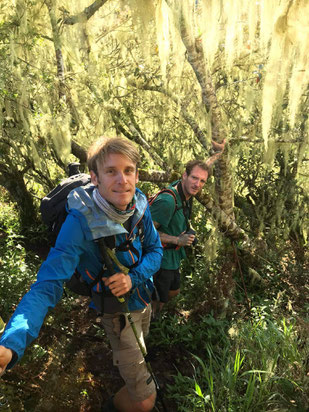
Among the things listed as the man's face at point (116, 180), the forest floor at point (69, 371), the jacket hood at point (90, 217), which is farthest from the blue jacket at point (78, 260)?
the forest floor at point (69, 371)

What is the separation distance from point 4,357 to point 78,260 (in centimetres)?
66

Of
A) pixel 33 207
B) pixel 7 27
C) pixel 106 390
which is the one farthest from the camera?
pixel 33 207

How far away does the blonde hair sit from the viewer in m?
1.98

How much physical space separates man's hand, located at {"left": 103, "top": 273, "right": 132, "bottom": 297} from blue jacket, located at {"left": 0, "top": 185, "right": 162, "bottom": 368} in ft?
0.44

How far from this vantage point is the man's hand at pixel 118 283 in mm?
1882

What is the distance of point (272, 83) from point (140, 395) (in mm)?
2277

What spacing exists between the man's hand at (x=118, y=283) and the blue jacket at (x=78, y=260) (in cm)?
14

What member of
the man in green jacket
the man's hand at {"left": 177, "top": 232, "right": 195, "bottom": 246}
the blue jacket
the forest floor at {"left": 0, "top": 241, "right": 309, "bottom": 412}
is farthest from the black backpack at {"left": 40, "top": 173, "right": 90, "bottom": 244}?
the man's hand at {"left": 177, "top": 232, "right": 195, "bottom": 246}

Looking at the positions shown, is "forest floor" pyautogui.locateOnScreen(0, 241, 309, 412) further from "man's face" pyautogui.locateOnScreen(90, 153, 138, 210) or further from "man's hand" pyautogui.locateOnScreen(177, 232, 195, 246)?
"man's face" pyautogui.locateOnScreen(90, 153, 138, 210)

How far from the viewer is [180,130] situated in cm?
522

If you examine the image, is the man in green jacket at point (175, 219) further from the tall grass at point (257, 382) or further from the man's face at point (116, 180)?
the man's face at point (116, 180)

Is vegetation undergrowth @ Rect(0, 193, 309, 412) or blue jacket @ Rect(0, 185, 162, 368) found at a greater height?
blue jacket @ Rect(0, 185, 162, 368)

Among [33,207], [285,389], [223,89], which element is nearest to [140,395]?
[285,389]

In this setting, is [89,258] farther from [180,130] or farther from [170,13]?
[180,130]
